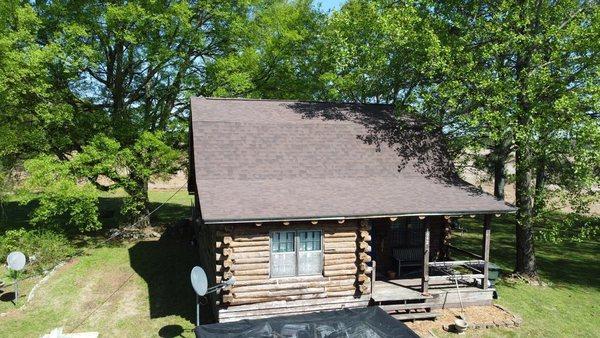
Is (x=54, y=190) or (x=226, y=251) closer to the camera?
(x=226, y=251)

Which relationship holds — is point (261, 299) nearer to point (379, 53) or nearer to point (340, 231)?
point (340, 231)

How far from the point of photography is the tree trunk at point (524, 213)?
55.0 feet

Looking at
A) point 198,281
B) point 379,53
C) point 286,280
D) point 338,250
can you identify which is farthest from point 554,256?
point 198,281

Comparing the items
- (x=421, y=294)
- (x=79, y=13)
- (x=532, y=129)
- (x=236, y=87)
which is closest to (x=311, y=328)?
(x=421, y=294)

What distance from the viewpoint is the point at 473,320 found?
13.7m

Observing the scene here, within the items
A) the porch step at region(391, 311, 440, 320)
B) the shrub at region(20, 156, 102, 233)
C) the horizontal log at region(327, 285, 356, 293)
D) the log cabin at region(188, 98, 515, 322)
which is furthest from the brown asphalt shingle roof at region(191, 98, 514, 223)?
the shrub at region(20, 156, 102, 233)

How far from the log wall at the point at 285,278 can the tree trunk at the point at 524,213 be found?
7.35 meters

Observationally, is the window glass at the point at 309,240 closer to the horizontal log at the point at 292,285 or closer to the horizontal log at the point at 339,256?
the horizontal log at the point at 339,256

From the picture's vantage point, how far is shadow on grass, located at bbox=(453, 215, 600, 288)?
19438mm

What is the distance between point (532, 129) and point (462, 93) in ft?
8.99

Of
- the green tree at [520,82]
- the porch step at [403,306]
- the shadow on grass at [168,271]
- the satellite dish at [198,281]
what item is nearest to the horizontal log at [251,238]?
the satellite dish at [198,281]

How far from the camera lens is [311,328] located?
9.81 metres

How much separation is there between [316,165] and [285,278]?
13.9 feet

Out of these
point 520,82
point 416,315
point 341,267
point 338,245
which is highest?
point 520,82
